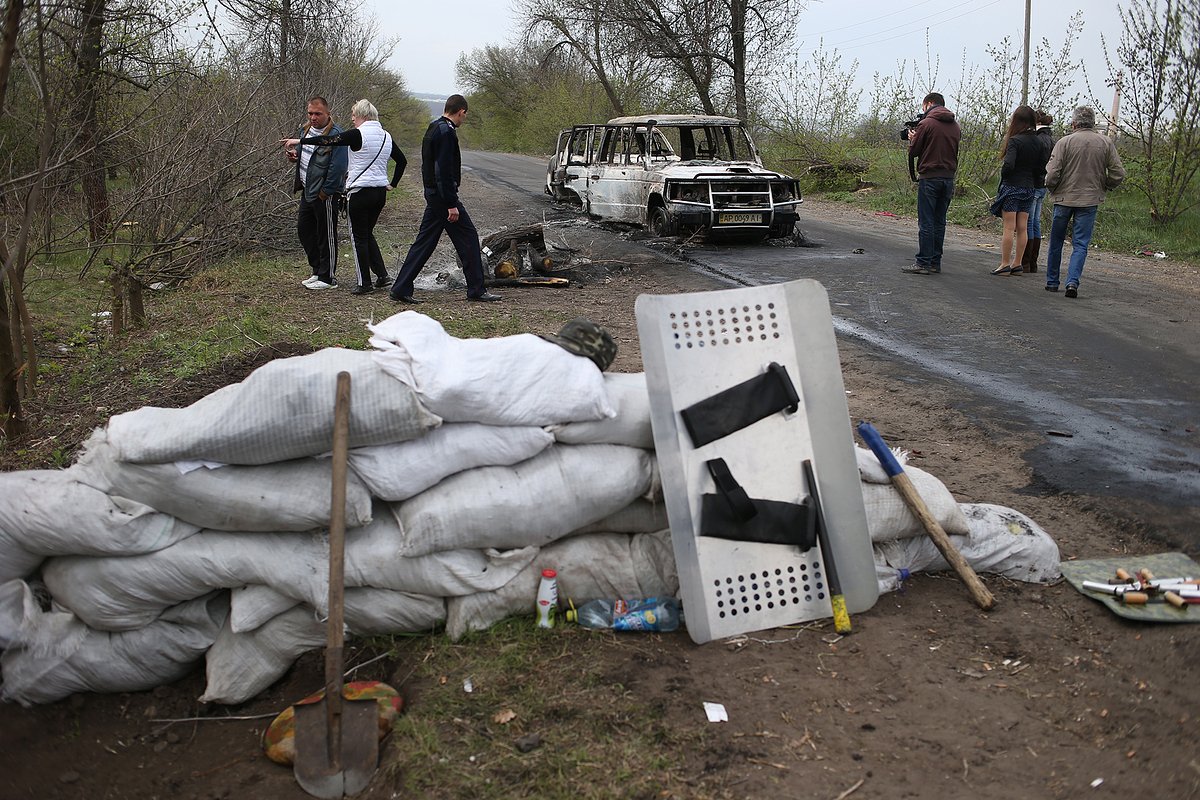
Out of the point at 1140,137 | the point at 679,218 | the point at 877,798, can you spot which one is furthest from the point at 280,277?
the point at 1140,137

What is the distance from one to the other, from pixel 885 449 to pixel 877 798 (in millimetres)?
1436

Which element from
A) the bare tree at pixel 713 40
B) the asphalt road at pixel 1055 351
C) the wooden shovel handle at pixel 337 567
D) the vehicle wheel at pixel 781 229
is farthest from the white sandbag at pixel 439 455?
the bare tree at pixel 713 40

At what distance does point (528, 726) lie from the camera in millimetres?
2844

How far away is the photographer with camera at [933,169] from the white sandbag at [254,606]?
28.1ft

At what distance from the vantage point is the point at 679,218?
1230 centimetres

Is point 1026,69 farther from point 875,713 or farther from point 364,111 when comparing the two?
point 875,713

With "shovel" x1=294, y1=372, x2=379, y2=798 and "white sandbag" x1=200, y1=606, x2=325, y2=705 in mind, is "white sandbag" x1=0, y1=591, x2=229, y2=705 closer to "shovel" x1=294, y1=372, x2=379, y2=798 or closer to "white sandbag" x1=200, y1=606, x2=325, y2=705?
"white sandbag" x1=200, y1=606, x2=325, y2=705

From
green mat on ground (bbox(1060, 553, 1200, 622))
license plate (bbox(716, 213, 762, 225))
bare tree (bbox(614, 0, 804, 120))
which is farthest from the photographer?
bare tree (bbox(614, 0, 804, 120))

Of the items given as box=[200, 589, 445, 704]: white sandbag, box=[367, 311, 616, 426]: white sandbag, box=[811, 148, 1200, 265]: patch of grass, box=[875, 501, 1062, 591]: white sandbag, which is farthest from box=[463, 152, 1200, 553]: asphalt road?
box=[200, 589, 445, 704]: white sandbag

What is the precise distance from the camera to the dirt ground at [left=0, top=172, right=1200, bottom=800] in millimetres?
2531

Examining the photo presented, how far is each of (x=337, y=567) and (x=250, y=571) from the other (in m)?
0.45

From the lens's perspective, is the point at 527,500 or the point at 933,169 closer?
the point at 527,500

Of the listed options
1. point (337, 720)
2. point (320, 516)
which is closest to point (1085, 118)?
point (320, 516)

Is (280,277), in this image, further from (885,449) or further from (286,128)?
(885,449)
